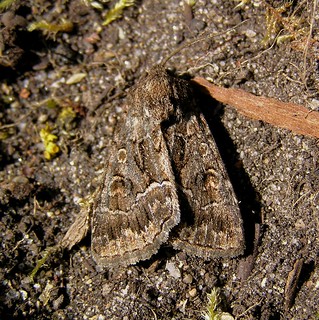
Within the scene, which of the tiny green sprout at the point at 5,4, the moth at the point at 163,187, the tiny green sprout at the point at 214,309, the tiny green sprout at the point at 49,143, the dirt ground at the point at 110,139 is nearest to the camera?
the tiny green sprout at the point at 214,309

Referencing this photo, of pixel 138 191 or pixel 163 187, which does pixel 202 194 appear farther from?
pixel 138 191


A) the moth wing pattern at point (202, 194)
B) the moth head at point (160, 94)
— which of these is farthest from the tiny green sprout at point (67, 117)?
the moth wing pattern at point (202, 194)

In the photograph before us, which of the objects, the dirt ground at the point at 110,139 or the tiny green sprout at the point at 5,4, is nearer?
the dirt ground at the point at 110,139

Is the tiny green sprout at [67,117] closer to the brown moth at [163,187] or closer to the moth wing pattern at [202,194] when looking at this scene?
the brown moth at [163,187]

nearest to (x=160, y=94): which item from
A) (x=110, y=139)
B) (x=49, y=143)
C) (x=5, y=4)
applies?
(x=110, y=139)

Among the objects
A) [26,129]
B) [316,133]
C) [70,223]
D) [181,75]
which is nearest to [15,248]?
[70,223]

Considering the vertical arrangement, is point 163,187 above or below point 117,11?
below
